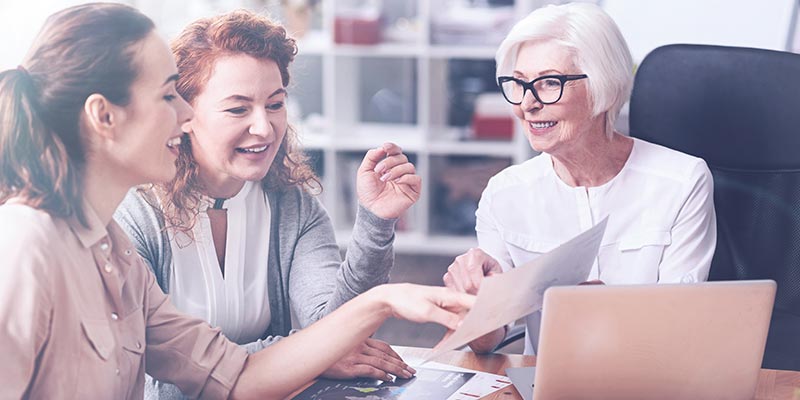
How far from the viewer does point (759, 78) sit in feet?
6.42

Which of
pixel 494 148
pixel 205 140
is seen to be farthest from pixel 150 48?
pixel 494 148

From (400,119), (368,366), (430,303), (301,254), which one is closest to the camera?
(430,303)

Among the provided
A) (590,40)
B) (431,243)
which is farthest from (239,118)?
(431,243)

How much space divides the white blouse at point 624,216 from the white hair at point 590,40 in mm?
172

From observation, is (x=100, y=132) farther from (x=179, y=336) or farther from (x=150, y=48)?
(x=179, y=336)

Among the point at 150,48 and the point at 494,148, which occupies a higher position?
the point at 150,48

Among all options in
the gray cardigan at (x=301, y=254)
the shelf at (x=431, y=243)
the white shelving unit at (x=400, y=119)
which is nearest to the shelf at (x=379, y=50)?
the white shelving unit at (x=400, y=119)

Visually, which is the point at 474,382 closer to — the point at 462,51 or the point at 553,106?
the point at 553,106

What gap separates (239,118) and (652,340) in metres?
0.78

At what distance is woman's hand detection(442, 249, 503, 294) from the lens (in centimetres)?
146

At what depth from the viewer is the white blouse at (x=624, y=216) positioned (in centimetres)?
184

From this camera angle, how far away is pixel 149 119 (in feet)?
3.86

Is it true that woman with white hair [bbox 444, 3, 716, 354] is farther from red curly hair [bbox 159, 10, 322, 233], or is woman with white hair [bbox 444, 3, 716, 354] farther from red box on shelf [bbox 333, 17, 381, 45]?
Result: red box on shelf [bbox 333, 17, 381, 45]

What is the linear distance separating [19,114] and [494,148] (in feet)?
10.2
